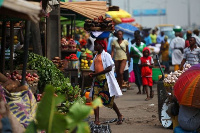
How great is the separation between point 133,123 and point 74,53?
16.3ft

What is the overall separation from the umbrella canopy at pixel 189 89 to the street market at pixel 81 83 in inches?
0.5

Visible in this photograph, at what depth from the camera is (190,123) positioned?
6.89 meters

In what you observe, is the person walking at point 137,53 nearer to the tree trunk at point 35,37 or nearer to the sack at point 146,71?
the sack at point 146,71

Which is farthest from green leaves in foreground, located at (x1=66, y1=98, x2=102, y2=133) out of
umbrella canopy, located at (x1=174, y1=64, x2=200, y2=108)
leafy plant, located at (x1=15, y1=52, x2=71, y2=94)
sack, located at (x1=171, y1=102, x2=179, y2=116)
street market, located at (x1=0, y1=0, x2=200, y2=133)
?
leafy plant, located at (x1=15, y1=52, x2=71, y2=94)

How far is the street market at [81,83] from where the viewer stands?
192 inches

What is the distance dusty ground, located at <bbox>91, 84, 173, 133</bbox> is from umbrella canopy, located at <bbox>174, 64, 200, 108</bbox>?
9.14 feet

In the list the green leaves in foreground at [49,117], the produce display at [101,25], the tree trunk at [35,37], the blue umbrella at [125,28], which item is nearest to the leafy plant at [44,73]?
the tree trunk at [35,37]

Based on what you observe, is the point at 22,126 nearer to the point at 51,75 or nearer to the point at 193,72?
the point at 193,72

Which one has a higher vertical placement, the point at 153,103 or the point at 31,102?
the point at 31,102

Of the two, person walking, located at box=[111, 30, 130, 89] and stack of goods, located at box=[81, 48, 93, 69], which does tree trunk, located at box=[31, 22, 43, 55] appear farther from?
person walking, located at box=[111, 30, 130, 89]

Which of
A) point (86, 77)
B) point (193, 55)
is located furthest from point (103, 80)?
point (86, 77)

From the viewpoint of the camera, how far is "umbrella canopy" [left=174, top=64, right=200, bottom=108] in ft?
22.4

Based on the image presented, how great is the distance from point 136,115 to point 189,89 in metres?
5.25

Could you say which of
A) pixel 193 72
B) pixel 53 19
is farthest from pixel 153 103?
pixel 193 72
